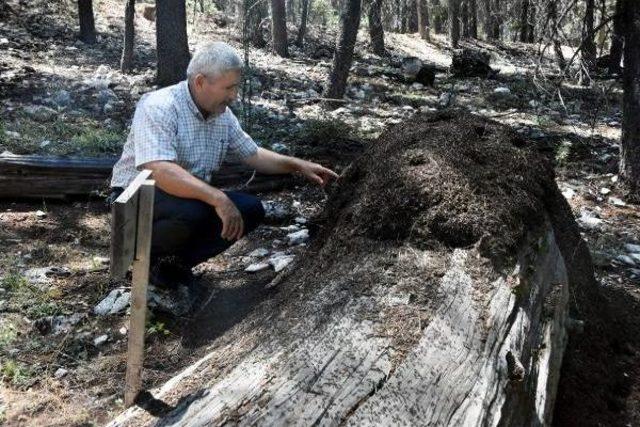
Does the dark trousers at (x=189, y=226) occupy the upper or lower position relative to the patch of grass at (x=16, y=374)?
upper

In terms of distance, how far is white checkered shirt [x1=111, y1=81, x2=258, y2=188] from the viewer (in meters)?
3.36

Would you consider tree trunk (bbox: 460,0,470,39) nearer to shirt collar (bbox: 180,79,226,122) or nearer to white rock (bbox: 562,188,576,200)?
white rock (bbox: 562,188,576,200)

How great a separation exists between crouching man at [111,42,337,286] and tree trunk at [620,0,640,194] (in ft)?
11.5

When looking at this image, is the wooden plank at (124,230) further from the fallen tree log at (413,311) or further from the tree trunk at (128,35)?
the tree trunk at (128,35)

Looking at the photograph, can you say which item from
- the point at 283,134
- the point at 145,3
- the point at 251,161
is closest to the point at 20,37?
the point at 145,3

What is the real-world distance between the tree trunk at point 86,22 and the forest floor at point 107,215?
0.30 metres

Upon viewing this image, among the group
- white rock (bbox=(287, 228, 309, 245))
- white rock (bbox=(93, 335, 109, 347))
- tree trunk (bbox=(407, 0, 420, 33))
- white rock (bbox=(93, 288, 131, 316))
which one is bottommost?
white rock (bbox=(93, 335, 109, 347))

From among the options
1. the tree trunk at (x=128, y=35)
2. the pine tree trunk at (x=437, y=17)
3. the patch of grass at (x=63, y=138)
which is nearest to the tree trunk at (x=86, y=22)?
the tree trunk at (x=128, y=35)

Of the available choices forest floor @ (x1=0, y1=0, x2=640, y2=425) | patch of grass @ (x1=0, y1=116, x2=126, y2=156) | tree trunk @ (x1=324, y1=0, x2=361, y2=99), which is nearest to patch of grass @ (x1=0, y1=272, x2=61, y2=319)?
forest floor @ (x1=0, y1=0, x2=640, y2=425)

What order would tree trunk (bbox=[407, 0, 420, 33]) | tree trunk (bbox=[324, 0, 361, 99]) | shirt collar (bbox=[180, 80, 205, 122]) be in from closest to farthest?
shirt collar (bbox=[180, 80, 205, 122]) < tree trunk (bbox=[324, 0, 361, 99]) < tree trunk (bbox=[407, 0, 420, 33])

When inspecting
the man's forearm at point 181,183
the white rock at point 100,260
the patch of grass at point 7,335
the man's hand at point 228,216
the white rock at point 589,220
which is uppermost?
the man's forearm at point 181,183

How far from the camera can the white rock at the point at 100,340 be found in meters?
3.47

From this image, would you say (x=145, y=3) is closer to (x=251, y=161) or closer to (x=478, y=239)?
(x=251, y=161)

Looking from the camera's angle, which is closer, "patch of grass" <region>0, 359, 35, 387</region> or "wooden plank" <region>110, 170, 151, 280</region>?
"wooden plank" <region>110, 170, 151, 280</region>
